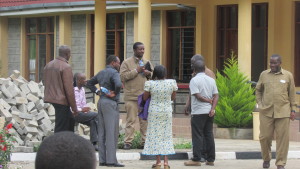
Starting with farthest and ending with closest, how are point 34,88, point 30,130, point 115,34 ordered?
point 115,34, point 34,88, point 30,130

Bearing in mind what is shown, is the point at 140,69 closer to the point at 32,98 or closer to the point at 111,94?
the point at 111,94

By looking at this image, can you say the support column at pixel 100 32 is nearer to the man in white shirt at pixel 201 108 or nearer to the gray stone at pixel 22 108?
the gray stone at pixel 22 108

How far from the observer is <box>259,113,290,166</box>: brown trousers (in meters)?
11.3

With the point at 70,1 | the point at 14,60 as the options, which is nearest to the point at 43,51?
the point at 14,60

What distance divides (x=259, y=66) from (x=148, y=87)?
1033cm

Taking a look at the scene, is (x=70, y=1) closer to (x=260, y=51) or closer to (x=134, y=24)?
(x=134, y=24)

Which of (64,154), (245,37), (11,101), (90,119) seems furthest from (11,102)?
(64,154)

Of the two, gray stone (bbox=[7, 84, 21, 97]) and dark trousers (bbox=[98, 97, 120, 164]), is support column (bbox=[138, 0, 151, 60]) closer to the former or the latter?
gray stone (bbox=[7, 84, 21, 97])

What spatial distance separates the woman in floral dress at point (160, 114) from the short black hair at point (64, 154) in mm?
7793

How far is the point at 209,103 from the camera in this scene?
11703mm

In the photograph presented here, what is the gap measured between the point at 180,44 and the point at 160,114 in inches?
477

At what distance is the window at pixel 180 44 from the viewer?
2277 cm

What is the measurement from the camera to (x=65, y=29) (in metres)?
25.9

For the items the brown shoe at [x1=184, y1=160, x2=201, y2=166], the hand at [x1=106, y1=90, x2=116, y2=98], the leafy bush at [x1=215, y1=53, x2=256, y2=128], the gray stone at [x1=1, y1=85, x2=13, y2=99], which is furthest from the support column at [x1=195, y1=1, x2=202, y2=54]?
the hand at [x1=106, y1=90, x2=116, y2=98]
